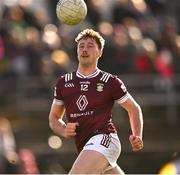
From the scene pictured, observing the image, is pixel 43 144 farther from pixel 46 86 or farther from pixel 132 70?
pixel 132 70

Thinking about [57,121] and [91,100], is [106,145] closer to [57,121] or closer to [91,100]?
[91,100]

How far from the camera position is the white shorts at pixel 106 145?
11.7 m

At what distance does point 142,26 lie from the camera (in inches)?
785

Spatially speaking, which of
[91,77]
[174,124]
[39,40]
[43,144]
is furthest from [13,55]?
[91,77]

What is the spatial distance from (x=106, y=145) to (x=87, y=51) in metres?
1.21

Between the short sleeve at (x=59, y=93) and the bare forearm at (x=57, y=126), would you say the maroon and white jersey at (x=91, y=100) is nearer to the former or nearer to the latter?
the short sleeve at (x=59, y=93)

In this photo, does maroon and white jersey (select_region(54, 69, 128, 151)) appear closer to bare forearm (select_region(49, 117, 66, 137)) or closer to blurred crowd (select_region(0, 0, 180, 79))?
bare forearm (select_region(49, 117, 66, 137))

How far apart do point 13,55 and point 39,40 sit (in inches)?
26.6

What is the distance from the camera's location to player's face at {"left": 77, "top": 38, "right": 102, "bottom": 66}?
12.0 meters

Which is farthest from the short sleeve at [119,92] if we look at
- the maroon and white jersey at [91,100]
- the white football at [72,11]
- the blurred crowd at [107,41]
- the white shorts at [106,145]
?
the blurred crowd at [107,41]

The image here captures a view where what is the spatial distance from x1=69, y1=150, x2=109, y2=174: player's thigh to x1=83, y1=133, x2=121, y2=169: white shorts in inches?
2.6

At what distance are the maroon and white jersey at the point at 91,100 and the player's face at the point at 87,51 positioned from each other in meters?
0.19

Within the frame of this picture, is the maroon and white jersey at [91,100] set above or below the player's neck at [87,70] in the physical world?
below

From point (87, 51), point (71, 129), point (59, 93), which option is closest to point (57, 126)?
point (59, 93)
